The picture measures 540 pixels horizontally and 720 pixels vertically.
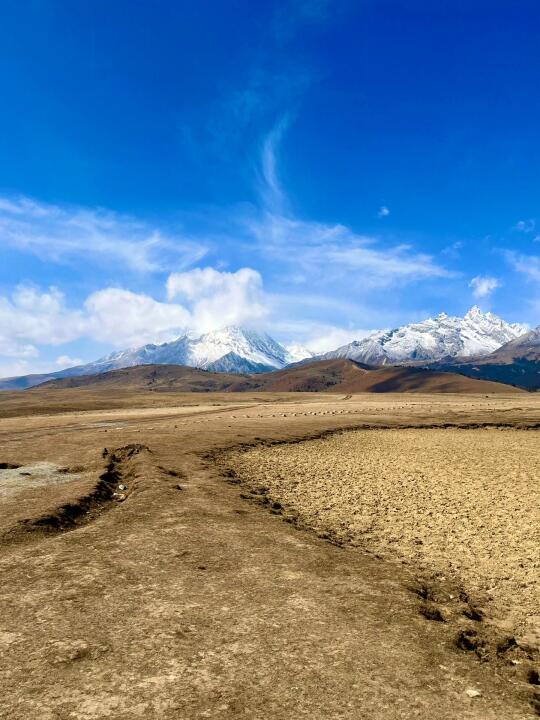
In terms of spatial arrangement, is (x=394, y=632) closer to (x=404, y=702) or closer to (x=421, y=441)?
(x=404, y=702)

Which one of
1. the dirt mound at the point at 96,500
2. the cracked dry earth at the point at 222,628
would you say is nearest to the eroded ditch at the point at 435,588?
the cracked dry earth at the point at 222,628

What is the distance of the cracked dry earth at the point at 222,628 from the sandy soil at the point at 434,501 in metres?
1.31

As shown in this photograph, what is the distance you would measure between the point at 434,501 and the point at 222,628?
1598 centimetres

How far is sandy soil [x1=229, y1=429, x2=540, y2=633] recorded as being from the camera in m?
14.4

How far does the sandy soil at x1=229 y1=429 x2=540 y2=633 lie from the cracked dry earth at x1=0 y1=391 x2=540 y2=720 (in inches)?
51.7

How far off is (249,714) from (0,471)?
80.9ft

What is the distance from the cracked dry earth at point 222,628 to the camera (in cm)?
768

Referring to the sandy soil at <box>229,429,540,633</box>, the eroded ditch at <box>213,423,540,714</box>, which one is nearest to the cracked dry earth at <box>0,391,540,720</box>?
the eroded ditch at <box>213,423,540,714</box>

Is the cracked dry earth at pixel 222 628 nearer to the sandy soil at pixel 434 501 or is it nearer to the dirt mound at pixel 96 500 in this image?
the dirt mound at pixel 96 500

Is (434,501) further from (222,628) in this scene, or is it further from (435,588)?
(222,628)

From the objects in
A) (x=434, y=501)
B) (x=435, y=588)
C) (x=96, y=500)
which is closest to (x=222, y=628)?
(x=435, y=588)

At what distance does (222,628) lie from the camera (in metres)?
9.92

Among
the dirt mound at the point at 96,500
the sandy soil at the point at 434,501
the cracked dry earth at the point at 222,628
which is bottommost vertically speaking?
the sandy soil at the point at 434,501

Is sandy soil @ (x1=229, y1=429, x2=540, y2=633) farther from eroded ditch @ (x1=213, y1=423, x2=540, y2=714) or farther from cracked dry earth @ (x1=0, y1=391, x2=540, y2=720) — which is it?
cracked dry earth @ (x1=0, y1=391, x2=540, y2=720)
